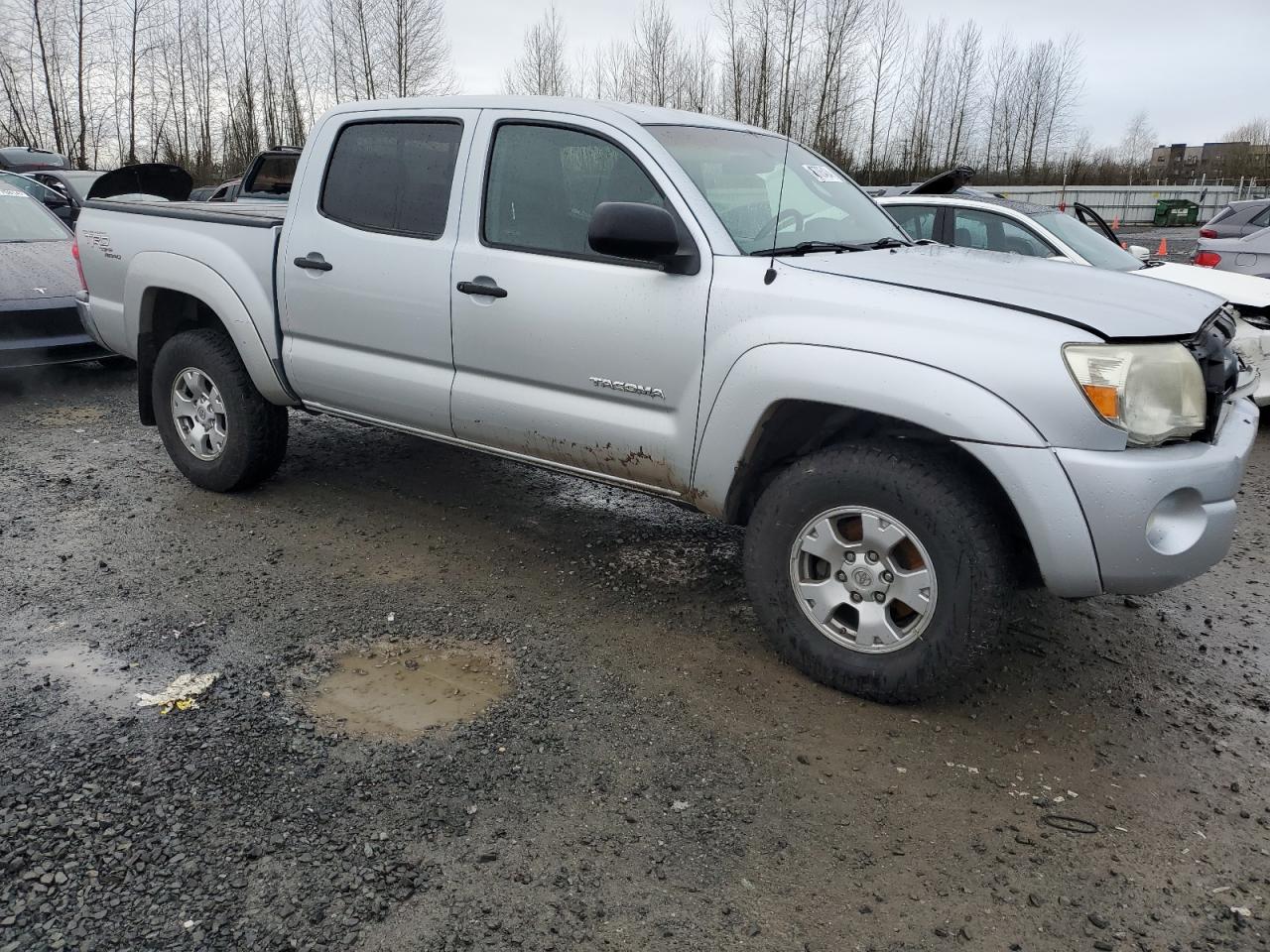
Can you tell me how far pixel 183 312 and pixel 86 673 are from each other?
2.47m

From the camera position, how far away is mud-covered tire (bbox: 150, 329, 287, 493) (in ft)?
16.5

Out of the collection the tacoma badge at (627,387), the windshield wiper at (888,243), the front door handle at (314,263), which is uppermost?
the windshield wiper at (888,243)

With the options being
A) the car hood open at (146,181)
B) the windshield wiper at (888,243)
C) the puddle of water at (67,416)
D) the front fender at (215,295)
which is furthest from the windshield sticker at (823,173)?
the car hood open at (146,181)

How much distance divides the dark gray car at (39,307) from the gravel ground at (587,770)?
3.36 meters

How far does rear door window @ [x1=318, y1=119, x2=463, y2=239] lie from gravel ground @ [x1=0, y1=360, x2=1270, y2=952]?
148 centimetres

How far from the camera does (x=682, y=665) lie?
363 cm

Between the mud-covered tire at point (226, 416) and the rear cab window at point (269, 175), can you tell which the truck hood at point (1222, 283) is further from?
the rear cab window at point (269, 175)

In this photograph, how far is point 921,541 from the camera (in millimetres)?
3119

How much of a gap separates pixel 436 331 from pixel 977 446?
2.25 m

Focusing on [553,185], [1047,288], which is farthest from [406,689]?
[1047,288]

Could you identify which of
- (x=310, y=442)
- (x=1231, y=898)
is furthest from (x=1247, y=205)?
(x=1231, y=898)

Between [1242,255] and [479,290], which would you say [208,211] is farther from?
[1242,255]

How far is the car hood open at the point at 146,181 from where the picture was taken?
34.6 ft

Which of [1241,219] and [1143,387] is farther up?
[1241,219]
